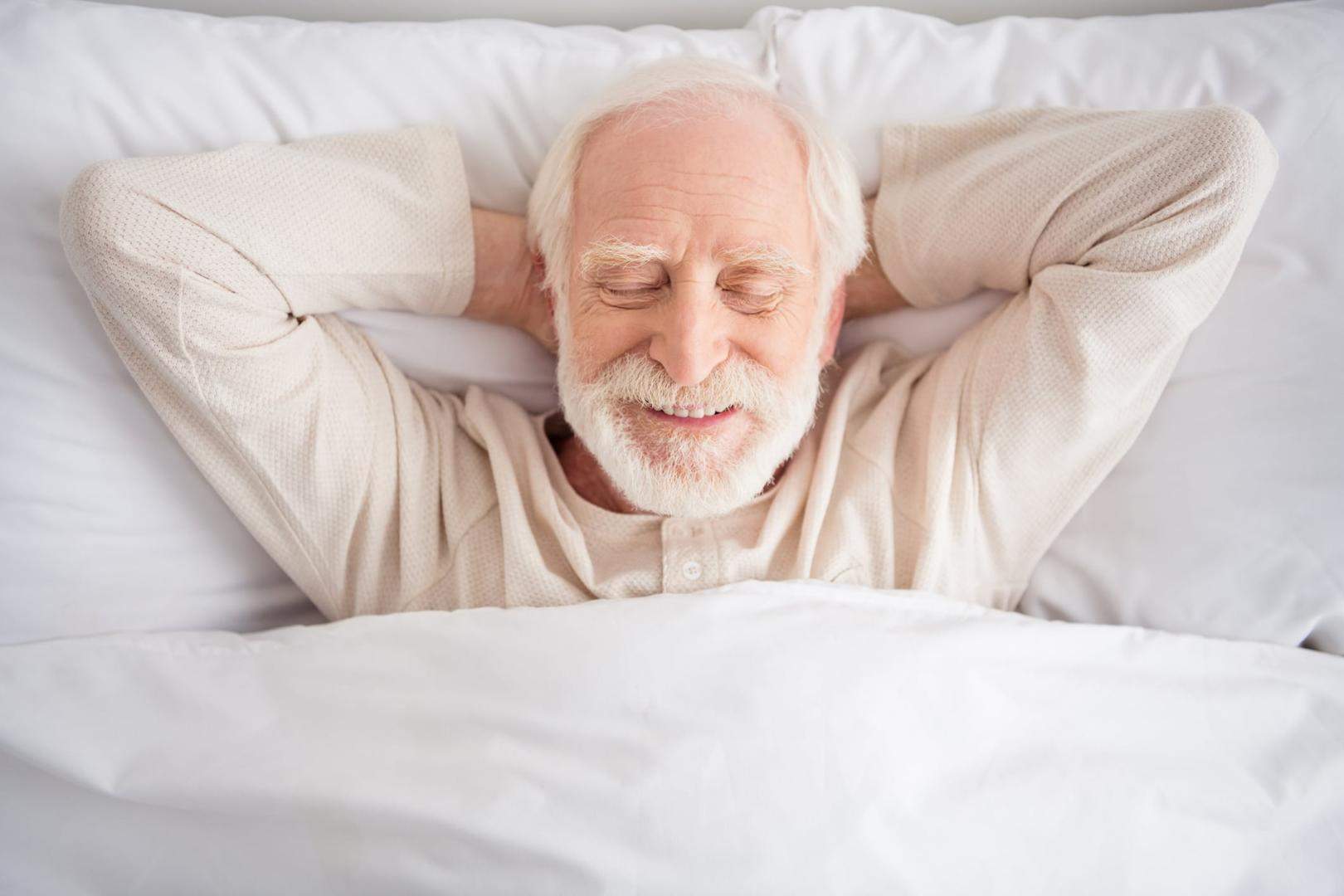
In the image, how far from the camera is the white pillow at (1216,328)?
4.18 ft

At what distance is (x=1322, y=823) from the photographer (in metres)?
1.14

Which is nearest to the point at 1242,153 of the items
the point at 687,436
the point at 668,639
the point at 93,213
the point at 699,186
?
the point at 699,186

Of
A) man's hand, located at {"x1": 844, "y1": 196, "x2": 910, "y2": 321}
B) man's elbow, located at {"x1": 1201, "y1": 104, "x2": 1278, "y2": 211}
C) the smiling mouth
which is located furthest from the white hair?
man's elbow, located at {"x1": 1201, "y1": 104, "x2": 1278, "y2": 211}

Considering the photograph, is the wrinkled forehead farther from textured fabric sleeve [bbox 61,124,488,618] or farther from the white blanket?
the white blanket

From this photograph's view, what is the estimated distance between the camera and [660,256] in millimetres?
1233

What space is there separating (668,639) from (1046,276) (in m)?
0.73

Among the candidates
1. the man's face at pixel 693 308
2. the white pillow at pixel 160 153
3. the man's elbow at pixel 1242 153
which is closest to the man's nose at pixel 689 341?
the man's face at pixel 693 308

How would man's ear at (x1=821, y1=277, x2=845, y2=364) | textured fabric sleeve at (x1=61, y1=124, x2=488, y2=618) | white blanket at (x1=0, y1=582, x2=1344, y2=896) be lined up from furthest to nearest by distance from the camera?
man's ear at (x1=821, y1=277, x2=845, y2=364)
textured fabric sleeve at (x1=61, y1=124, x2=488, y2=618)
white blanket at (x1=0, y1=582, x2=1344, y2=896)

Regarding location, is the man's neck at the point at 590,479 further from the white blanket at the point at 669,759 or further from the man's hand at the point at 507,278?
the white blanket at the point at 669,759

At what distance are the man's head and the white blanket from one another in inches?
8.6

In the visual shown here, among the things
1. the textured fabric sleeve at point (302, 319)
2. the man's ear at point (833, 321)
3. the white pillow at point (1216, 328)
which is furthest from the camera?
the man's ear at point (833, 321)

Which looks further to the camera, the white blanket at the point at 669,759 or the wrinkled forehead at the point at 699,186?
the wrinkled forehead at the point at 699,186

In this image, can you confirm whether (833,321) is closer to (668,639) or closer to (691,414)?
(691,414)

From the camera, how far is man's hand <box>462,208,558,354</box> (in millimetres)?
1460
